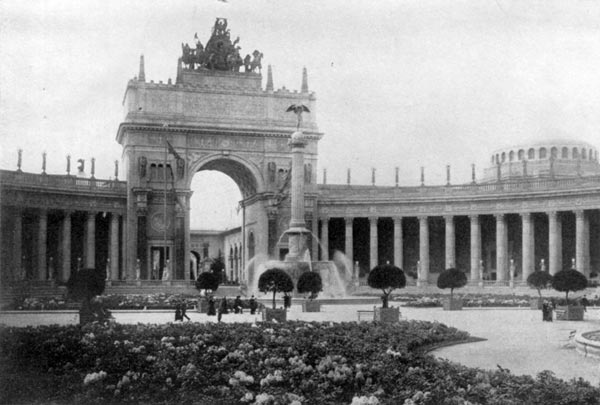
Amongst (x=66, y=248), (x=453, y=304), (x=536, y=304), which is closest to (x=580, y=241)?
(x=536, y=304)

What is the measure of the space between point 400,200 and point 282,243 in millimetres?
12599

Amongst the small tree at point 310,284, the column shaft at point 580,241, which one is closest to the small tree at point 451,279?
the small tree at point 310,284

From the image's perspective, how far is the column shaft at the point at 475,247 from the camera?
7194 centimetres

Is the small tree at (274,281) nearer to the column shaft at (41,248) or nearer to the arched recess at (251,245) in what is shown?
the column shaft at (41,248)

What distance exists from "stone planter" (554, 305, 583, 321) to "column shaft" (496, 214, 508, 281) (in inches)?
1304

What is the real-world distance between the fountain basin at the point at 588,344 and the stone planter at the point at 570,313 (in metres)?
13.5

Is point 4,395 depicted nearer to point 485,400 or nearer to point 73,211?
point 485,400

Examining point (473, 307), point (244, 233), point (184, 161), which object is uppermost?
point (184, 161)

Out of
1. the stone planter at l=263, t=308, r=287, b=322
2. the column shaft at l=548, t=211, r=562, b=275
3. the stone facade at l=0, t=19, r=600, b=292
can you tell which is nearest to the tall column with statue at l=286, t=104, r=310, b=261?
the stone facade at l=0, t=19, r=600, b=292

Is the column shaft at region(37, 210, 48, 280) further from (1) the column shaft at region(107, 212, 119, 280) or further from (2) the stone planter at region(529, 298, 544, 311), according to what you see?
(2) the stone planter at region(529, 298, 544, 311)

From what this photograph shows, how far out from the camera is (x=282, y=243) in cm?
7956

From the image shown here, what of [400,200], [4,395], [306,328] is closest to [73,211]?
[400,200]

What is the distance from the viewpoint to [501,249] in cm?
7125

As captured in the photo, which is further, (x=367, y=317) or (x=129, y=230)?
(x=129, y=230)
